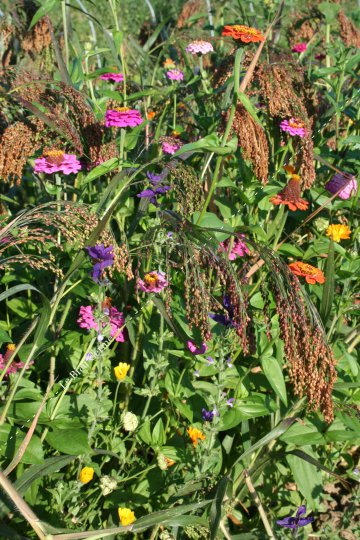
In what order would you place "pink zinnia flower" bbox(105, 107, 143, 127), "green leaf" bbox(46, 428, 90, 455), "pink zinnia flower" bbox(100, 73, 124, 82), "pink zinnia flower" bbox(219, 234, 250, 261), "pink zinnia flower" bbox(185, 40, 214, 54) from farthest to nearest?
1. "pink zinnia flower" bbox(185, 40, 214, 54)
2. "pink zinnia flower" bbox(100, 73, 124, 82)
3. "pink zinnia flower" bbox(219, 234, 250, 261)
4. "pink zinnia flower" bbox(105, 107, 143, 127)
5. "green leaf" bbox(46, 428, 90, 455)

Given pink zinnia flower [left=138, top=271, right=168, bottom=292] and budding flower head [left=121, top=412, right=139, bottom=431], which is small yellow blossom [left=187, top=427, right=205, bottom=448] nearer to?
budding flower head [left=121, top=412, right=139, bottom=431]

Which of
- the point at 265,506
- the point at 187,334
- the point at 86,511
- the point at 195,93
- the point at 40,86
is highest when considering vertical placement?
the point at 40,86

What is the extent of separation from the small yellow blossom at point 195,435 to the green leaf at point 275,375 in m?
0.26

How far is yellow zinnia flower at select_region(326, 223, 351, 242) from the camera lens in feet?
7.94

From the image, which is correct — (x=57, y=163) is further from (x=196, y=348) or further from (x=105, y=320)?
(x=196, y=348)

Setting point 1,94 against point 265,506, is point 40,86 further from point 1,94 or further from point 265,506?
point 265,506

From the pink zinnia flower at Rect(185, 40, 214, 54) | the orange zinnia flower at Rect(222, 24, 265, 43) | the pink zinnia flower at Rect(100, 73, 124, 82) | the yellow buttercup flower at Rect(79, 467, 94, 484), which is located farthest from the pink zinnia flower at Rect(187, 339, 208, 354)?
the pink zinnia flower at Rect(185, 40, 214, 54)

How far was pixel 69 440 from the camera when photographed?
71.3 inches

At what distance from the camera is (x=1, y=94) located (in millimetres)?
1945

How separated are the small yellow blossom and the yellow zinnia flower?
2.78 feet

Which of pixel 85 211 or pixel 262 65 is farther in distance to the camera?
pixel 262 65

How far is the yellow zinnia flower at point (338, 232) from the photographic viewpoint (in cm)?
242

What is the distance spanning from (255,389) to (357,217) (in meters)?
0.88

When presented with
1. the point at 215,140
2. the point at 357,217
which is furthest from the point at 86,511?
the point at 357,217
